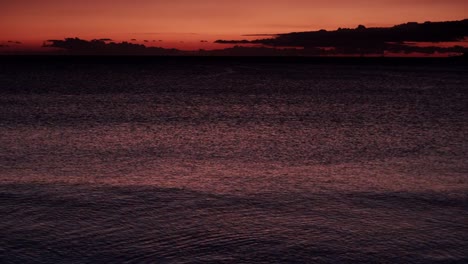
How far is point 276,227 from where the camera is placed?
1867cm

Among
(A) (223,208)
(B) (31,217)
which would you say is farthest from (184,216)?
(B) (31,217)

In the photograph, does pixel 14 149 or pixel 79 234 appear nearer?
pixel 79 234

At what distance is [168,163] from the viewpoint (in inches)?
1171

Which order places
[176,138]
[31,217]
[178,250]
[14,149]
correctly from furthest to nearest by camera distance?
[176,138] < [14,149] < [31,217] < [178,250]

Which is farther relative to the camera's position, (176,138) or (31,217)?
(176,138)

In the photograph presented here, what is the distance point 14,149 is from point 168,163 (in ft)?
31.7

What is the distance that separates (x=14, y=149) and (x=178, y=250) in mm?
19883

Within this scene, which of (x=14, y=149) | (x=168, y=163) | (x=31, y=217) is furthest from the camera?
(x=14, y=149)

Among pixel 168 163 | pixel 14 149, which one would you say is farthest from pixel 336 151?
pixel 14 149

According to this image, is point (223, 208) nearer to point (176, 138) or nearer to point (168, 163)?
point (168, 163)

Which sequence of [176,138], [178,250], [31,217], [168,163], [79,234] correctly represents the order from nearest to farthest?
1. [178,250]
2. [79,234]
3. [31,217]
4. [168,163]
5. [176,138]

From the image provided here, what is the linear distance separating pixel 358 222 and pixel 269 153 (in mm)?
14716

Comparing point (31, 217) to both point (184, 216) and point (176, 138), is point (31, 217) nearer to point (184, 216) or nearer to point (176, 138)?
point (184, 216)

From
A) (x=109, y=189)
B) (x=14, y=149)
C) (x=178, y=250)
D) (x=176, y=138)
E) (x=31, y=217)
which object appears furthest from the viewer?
(x=176, y=138)
